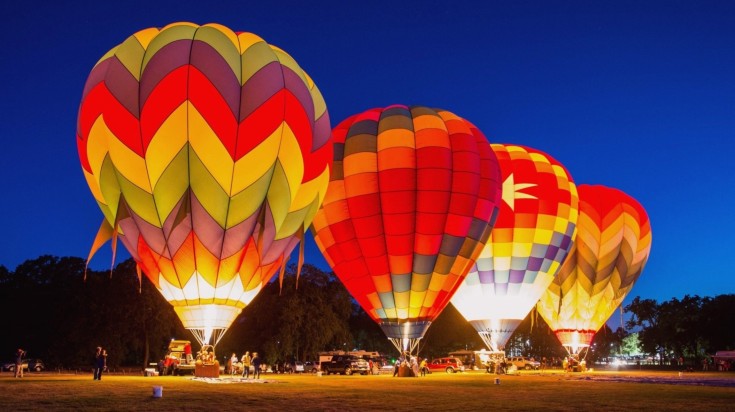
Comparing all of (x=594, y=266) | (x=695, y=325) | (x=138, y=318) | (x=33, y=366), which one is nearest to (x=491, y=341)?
(x=594, y=266)

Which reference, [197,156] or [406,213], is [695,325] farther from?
[197,156]

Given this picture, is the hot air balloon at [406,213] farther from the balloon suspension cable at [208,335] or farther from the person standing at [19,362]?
the person standing at [19,362]

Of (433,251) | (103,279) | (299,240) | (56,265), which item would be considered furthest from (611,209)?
(56,265)

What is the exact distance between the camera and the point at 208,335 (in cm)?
1842

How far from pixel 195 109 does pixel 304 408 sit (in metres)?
8.95

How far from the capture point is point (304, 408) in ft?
35.4

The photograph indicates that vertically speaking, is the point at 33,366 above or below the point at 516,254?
below

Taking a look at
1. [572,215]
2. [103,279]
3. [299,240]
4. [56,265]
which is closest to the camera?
[299,240]

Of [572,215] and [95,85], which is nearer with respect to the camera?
[95,85]

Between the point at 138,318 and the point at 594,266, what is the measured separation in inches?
1069

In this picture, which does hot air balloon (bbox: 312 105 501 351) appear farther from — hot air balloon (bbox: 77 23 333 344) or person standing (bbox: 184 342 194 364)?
person standing (bbox: 184 342 194 364)

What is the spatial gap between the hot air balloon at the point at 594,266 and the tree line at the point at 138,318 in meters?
12.0

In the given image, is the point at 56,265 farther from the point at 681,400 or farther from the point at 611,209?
the point at 681,400

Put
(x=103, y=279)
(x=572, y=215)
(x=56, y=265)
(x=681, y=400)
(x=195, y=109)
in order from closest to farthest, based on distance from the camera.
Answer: (x=681, y=400) < (x=195, y=109) < (x=572, y=215) < (x=103, y=279) < (x=56, y=265)
